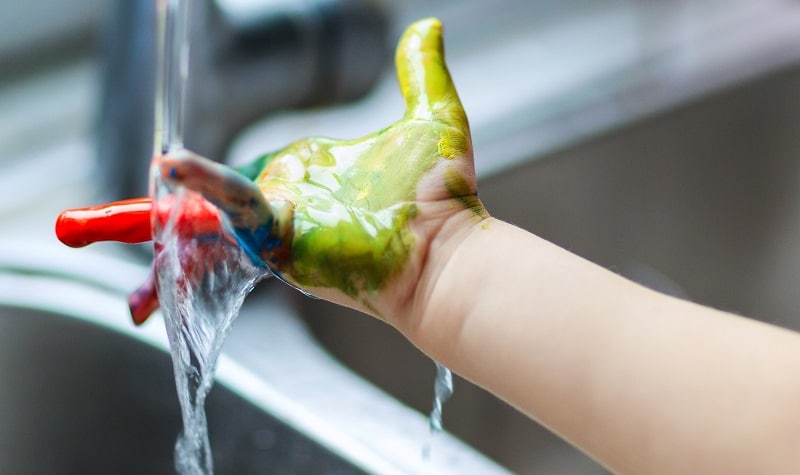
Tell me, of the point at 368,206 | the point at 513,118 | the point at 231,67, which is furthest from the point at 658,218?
the point at 368,206

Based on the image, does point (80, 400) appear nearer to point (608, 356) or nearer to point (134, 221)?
point (134, 221)

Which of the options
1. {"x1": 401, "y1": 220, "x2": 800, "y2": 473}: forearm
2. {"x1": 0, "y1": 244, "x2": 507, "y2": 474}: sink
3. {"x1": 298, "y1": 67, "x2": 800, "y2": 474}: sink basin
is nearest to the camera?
{"x1": 401, "y1": 220, "x2": 800, "y2": 473}: forearm

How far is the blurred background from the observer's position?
2.06ft

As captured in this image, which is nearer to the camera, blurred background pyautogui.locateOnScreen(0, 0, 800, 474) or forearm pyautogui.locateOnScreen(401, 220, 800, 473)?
forearm pyautogui.locateOnScreen(401, 220, 800, 473)

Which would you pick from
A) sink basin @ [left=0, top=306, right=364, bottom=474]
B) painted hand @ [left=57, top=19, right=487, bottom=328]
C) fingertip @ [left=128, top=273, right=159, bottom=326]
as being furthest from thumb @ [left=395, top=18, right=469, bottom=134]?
sink basin @ [left=0, top=306, right=364, bottom=474]

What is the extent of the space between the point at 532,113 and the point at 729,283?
0.91 ft

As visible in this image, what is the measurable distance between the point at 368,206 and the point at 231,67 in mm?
235

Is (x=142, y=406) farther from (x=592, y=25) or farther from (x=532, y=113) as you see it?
(x=592, y=25)

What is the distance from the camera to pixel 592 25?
99 centimetres

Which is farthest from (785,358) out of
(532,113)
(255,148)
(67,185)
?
(67,185)

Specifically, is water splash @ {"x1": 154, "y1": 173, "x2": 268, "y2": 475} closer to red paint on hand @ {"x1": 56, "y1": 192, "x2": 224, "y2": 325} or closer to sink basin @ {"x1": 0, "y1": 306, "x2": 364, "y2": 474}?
red paint on hand @ {"x1": 56, "y1": 192, "x2": 224, "y2": 325}

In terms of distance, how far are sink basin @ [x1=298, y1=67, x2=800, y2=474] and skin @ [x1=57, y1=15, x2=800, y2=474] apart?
284mm

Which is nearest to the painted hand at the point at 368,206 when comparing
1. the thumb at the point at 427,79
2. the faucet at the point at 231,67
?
the thumb at the point at 427,79

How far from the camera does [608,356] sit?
1.20ft
